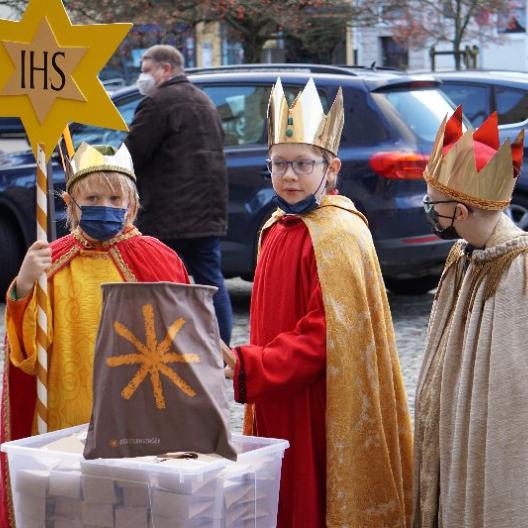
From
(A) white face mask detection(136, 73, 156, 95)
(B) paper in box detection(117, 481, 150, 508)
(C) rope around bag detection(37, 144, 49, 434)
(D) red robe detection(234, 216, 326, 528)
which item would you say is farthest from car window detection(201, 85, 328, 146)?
(B) paper in box detection(117, 481, 150, 508)

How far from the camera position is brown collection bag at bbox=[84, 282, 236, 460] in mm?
3736

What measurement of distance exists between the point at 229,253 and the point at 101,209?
5.53 m

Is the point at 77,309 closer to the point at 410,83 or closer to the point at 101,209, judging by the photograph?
the point at 101,209

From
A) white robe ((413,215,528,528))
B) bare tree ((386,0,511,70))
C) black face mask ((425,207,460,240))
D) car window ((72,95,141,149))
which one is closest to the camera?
white robe ((413,215,528,528))

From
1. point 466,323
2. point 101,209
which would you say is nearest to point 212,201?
point 101,209

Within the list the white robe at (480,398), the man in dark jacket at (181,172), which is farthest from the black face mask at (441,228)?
the man in dark jacket at (181,172)

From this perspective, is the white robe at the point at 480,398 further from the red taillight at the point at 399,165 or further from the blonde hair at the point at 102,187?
the red taillight at the point at 399,165

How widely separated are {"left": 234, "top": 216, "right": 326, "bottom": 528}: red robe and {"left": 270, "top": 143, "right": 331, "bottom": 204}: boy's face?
11 centimetres

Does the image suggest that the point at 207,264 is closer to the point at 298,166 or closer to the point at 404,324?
the point at 404,324

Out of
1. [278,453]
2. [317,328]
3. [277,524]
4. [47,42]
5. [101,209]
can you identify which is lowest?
[277,524]

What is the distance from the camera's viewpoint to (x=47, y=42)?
4.61 meters

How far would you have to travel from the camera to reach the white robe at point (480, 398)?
13.6 feet

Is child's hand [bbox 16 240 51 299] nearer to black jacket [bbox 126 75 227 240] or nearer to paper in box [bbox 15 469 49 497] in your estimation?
paper in box [bbox 15 469 49 497]

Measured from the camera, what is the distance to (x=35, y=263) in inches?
175
